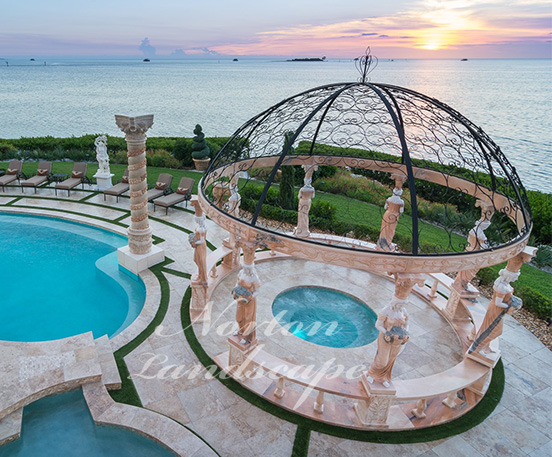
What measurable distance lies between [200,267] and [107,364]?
116 inches

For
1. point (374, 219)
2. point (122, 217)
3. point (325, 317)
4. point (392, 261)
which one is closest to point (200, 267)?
point (325, 317)

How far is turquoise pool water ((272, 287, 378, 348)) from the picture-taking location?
905 cm

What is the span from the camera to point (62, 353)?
24.9 feet

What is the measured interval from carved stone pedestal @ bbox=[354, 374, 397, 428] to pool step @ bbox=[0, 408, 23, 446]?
5.82 metres

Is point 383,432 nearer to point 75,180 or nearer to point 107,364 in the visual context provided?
point 107,364

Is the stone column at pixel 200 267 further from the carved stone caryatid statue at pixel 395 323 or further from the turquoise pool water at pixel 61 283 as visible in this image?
the carved stone caryatid statue at pixel 395 323

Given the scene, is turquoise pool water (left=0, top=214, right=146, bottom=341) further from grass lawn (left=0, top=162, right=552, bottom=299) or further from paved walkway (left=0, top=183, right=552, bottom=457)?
grass lawn (left=0, top=162, right=552, bottom=299)

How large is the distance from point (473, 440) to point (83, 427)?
6.87 meters

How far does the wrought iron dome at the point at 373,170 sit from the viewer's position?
680 cm

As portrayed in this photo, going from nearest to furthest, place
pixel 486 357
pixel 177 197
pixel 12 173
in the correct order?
pixel 486 357 → pixel 177 197 → pixel 12 173

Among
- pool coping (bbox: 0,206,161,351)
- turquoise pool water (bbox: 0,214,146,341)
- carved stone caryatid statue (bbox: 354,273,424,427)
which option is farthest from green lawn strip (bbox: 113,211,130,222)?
carved stone caryatid statue (bbox: 354,273,424,427)

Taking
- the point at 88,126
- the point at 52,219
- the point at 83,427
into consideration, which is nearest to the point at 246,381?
the point at 83,427

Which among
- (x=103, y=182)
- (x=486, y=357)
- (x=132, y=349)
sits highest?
(x=103, y=182)

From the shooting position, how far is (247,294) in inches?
265
